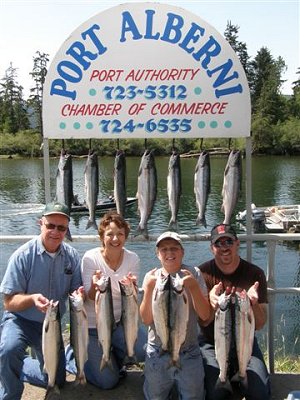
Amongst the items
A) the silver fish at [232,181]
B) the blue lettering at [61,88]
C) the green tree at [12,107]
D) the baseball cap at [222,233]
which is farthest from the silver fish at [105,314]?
the green tree at [12,107]

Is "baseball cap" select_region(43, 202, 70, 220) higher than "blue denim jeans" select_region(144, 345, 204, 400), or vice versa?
"baseball cap" select_region(43, 202, 70, 220)

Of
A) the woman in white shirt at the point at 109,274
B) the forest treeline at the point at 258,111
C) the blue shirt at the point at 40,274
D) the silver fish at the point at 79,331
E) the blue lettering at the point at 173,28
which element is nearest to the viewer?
the silver fish at the point at 79,331

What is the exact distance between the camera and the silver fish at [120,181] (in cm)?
509

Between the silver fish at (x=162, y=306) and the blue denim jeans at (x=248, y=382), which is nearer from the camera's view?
the silver fish at (x=162, y=306)

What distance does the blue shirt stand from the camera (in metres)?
4.45

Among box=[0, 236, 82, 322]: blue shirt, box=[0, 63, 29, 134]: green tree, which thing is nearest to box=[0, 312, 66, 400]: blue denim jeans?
box=[0, 236, 82, 322]: blue shirt

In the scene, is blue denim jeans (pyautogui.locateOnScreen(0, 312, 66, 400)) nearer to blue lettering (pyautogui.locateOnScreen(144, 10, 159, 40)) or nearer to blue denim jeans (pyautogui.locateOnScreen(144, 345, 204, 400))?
blue denim jeans (pyautogui.locateOnScreen(144, 345, 204, 400))

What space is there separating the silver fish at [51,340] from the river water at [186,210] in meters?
3.86

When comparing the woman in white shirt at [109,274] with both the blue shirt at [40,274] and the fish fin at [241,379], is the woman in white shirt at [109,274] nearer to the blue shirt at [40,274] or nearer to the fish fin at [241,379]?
the blue shirt at [40,274]

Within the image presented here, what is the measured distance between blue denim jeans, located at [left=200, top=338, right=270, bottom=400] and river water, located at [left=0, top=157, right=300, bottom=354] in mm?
3707

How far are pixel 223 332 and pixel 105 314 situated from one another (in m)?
0.94

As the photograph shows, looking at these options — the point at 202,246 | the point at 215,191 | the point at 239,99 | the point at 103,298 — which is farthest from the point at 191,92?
the point at 215,191

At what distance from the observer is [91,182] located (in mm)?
5141

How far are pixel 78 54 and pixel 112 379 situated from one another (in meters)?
3.08
